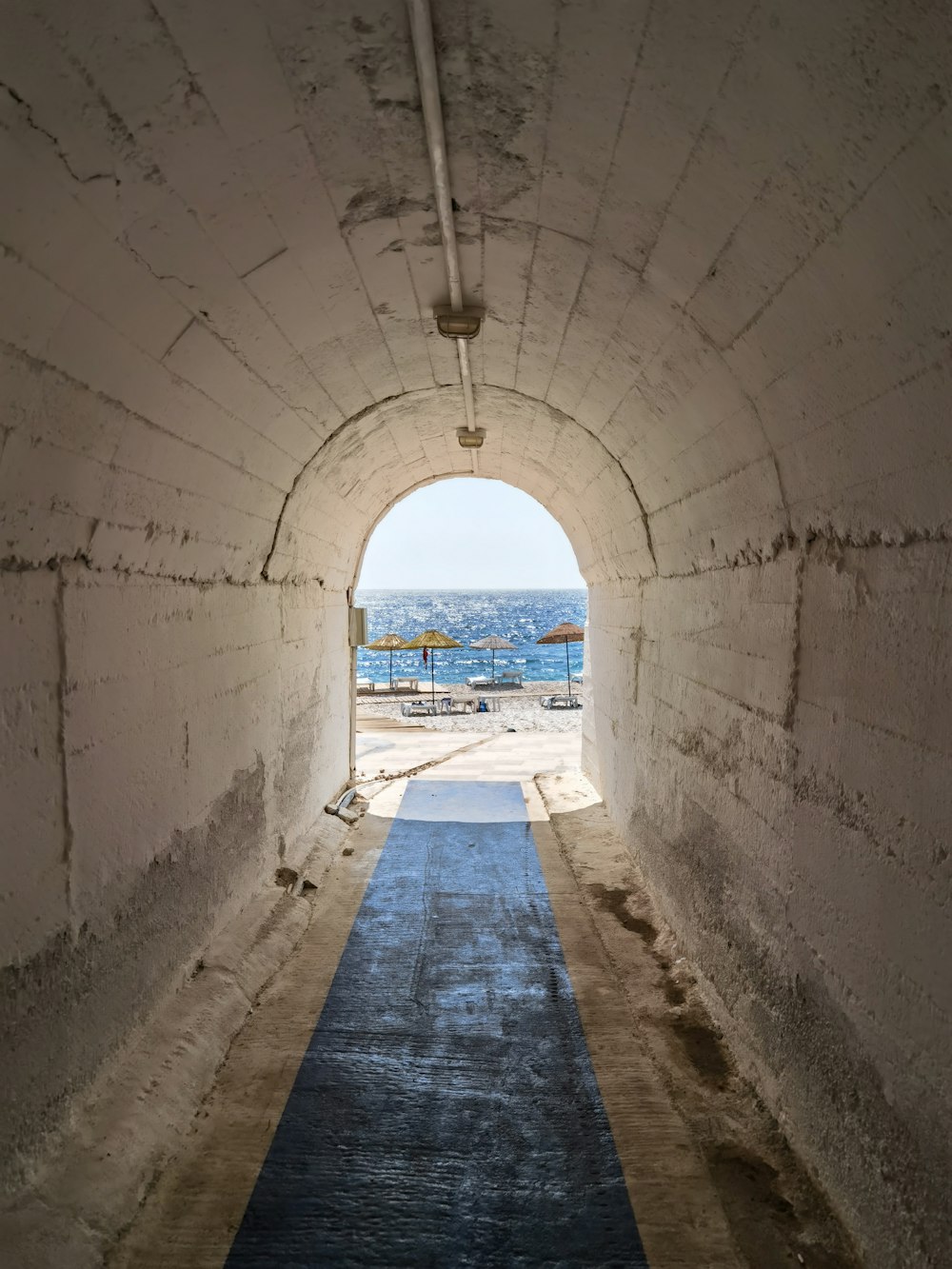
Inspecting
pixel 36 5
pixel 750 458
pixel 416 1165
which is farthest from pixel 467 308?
pixel 416 1165

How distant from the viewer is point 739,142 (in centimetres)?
282

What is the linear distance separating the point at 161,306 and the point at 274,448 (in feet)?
8.41

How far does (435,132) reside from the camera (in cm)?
342

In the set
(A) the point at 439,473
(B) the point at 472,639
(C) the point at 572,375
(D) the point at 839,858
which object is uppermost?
(A) the point at 439,473

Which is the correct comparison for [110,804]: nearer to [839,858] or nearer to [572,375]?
[839,858]

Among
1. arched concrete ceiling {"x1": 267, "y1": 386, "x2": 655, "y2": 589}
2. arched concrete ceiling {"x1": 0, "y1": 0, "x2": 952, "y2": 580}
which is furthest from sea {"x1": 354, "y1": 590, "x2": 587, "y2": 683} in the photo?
arched concrete ceiling {"x1": 0, "y1": 0, "x2": 952, "y2": 580}

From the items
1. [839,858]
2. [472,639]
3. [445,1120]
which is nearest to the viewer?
[839,858]

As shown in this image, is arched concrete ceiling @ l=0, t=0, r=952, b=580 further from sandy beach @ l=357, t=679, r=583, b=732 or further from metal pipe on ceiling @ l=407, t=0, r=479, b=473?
sandy beach @ l=357, t=679, r=583, b=732

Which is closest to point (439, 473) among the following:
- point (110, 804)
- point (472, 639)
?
point (110, 804)

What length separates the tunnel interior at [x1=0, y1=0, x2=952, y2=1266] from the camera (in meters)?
2.59

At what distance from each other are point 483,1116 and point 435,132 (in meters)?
4.69

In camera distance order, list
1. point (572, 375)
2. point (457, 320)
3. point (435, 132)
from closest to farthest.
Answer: point (435, 132) < point (457, 320) < point (572, 375)

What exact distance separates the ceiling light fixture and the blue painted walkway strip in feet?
15.0

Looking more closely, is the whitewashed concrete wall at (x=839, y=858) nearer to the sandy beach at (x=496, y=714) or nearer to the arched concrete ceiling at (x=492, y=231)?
the arched concrete ceiling at (x=492, y=231)
